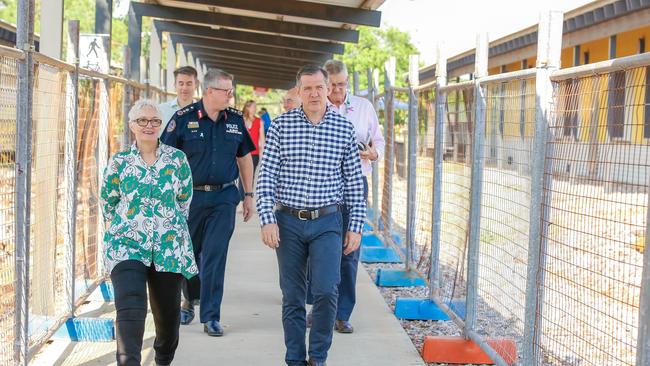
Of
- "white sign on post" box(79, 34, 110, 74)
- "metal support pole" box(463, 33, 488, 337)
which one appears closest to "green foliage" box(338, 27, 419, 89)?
"white sign on post" box(79, 34, 110, 74)

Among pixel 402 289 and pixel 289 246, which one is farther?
pixel 402 289

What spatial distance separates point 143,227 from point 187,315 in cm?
251

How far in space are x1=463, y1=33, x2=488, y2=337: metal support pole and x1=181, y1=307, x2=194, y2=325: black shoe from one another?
219cm

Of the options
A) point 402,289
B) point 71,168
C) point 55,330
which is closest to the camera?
point 55,330

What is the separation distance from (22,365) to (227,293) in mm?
3726

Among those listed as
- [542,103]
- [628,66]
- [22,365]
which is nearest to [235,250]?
[22,365]

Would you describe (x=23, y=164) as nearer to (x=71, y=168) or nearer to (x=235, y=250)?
(x=71, y=168)

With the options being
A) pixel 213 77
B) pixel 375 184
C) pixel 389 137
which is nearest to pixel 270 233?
pixel 213 77

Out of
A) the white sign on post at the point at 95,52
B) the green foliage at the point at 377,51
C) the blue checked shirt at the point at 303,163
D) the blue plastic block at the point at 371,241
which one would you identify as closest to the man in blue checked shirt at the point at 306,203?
the blue checked shirt at the point at 303,163

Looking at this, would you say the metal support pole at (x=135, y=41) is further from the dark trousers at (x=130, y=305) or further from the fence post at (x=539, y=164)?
the fence post at (x=539, y=164)

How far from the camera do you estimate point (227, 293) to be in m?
8.84

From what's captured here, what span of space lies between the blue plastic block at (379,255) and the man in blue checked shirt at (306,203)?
5620 mm

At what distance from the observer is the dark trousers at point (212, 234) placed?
274 inches

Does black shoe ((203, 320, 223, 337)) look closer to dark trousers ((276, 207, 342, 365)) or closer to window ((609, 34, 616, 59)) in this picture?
dark trousers ((276, 207, 342, 365))
